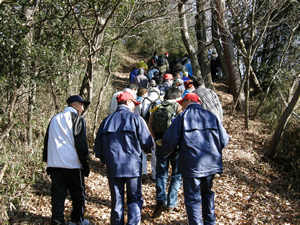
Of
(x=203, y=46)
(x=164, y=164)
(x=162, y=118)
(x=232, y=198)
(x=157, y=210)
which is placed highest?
(x=203, y=46)

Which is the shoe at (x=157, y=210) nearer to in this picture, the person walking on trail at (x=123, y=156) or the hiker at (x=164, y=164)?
the hiker at (x=164, y=164)

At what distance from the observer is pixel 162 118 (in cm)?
487

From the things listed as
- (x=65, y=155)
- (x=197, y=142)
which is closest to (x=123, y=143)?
(x=65, y=155)

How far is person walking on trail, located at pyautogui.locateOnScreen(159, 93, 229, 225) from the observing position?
144 inches

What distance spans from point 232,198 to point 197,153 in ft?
8.85

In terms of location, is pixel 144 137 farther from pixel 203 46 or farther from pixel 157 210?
pixel 203 46

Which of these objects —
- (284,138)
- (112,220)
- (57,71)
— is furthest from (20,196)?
(284,138)

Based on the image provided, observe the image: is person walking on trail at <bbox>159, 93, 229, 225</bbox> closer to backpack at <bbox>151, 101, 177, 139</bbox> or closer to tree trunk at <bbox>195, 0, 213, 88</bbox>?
backpack at <bbox>151, 101, 177, 139</bbox>

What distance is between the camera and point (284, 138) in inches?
307

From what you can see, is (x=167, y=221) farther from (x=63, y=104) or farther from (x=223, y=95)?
(x=223, y=95)

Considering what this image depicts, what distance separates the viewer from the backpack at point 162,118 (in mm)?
4852

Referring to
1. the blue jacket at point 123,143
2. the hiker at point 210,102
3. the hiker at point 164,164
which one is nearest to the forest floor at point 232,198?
the hiker at point 164,164

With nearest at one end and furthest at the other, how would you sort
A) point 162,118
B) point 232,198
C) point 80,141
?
1. point 80,141
2. point 162,118
3. point 232,198

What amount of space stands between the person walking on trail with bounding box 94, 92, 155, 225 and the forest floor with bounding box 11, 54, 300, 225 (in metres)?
1.08
